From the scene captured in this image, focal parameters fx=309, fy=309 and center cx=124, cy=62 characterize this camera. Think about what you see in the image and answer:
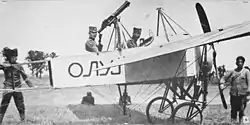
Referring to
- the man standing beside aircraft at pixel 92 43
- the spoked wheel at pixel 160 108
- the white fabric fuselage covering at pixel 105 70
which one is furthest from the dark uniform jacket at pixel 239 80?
the man standing beside aircraft at pixel 92 43

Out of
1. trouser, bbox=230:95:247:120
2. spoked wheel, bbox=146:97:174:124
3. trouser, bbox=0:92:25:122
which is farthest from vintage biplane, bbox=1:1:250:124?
trouser, bbox=0:92:25:122

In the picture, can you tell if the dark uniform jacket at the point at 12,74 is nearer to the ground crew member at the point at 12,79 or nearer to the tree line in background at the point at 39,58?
the ground crew member at the point at 12,79

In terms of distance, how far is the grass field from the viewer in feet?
12.5

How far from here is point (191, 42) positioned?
3.57 meters

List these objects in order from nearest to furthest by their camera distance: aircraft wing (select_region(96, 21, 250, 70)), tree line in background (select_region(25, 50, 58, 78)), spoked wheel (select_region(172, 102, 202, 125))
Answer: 1. aircraft wing (select_region(96, 21, 250, 70))
2. tree line in background (select_region(25, 50, 58, 78))
3. spoked wheel (select_region(172, 102, 202, 125))

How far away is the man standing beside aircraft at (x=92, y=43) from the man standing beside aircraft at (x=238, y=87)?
5.19 feet

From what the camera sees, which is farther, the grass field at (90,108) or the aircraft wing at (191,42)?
the grass field at (90,108)

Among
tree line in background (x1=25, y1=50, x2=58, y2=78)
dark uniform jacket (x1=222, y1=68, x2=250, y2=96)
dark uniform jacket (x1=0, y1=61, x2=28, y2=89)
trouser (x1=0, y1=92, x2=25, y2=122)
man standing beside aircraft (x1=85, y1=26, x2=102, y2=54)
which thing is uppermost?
man standing beside aircraft (x1=85, y1=26, x2=102, y2=54)

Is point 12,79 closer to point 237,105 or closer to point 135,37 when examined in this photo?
point 135,37

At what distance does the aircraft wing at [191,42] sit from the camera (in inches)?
140

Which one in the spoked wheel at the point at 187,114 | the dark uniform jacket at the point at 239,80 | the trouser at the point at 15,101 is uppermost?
the dark uniform jacket at the point at 239,80

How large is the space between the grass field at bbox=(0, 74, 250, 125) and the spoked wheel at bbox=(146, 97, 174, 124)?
6cm

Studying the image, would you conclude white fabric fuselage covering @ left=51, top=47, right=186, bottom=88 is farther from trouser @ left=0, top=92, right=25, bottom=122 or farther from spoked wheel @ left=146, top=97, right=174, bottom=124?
trouser @ left=0, top=92, right=25, bottom=122

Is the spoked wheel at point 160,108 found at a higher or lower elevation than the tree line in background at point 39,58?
lower
